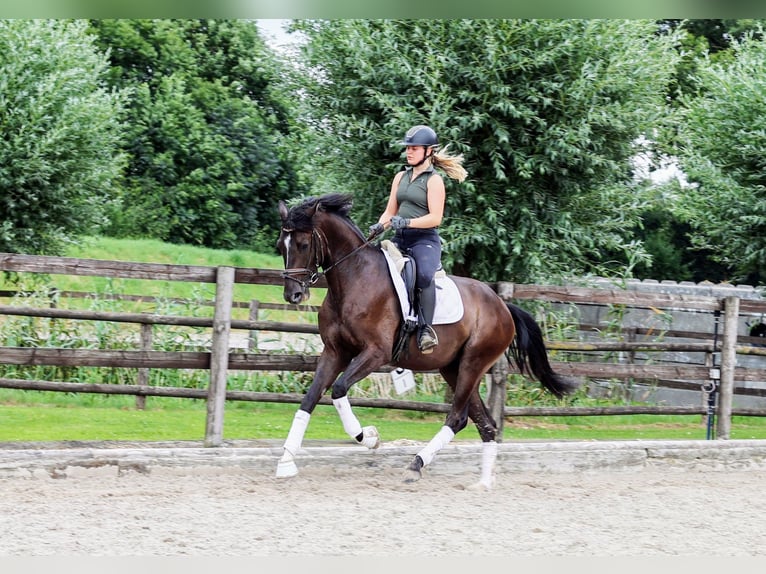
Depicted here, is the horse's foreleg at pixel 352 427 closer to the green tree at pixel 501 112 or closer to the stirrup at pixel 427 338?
the stirrup at pixel 427 338

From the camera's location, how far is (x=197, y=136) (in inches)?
1220

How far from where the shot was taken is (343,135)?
11.7m

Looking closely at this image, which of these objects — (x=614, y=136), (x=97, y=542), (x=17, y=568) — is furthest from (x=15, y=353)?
(x=614, y=136)

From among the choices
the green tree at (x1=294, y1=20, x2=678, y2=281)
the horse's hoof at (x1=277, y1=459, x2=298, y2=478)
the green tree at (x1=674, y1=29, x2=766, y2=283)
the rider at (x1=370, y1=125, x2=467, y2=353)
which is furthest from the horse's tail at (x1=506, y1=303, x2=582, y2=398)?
the green tree at (x1=674, y1=29, x2=766, y2=283)

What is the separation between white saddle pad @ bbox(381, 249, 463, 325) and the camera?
23.1 feet

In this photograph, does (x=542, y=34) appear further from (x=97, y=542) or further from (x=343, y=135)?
(x=97, y=542)

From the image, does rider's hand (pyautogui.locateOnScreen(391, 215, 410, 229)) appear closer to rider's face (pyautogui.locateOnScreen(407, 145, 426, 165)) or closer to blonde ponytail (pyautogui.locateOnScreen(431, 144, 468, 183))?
rider's face (pyautogui.locateOnScreen(407, 145, 426, 165))

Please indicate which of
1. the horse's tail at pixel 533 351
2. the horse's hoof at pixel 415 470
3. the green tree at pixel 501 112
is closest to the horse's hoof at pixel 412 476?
the horse's hoof at pixel 415 470

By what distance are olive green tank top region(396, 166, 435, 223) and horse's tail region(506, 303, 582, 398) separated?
4.54 ft

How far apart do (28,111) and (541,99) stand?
739cm

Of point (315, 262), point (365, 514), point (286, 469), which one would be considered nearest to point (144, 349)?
point (286, 469)

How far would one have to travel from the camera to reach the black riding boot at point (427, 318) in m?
6.97

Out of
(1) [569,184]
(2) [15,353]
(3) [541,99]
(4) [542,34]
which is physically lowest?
(2) [15,353]

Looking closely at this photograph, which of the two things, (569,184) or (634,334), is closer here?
(569,184)
